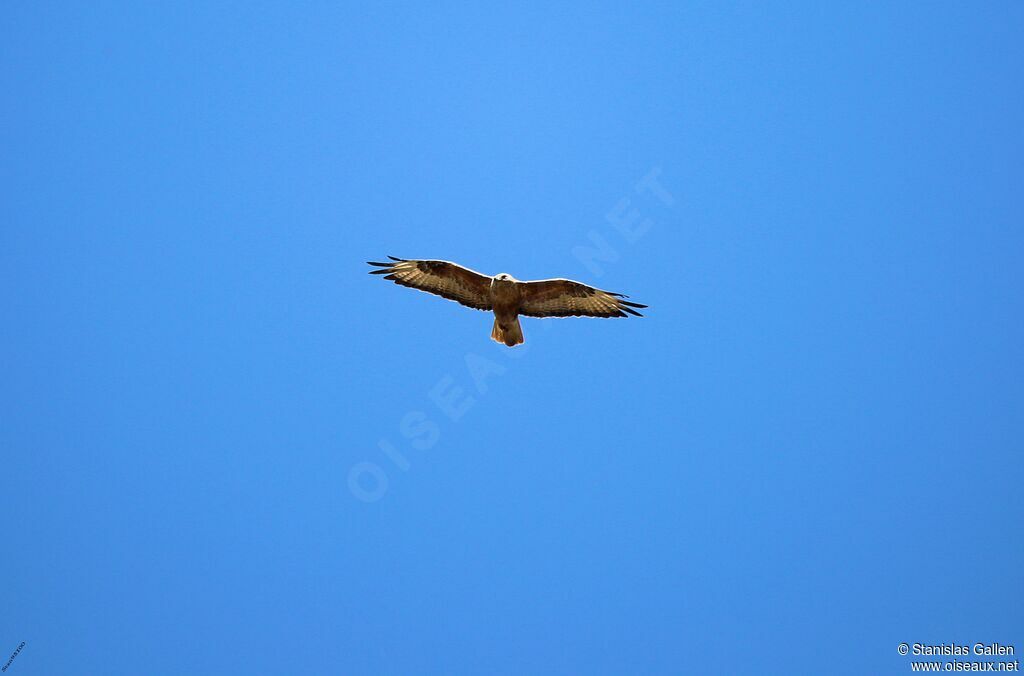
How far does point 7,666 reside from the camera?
76.4ft

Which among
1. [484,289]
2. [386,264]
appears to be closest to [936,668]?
[484,289]

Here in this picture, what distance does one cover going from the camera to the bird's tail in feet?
69.1

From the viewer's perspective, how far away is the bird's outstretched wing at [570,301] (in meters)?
21.1

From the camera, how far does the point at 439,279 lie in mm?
21672

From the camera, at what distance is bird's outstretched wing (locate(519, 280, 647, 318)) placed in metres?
21.1

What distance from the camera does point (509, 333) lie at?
21.1m

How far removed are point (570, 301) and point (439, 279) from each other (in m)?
2.51

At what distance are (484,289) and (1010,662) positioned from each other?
1280 cm

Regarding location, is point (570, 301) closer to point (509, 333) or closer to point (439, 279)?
point (509, 333)

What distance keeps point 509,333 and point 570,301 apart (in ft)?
4.45

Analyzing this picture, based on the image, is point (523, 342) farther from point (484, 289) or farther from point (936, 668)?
point (936, 668)

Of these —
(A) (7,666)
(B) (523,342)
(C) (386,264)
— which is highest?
(C) (386,264)

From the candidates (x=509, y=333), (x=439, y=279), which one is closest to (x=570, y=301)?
(x=509, y=333)

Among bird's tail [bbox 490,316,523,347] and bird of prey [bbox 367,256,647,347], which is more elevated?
bird of prey [bbox 367,256,647,347]
